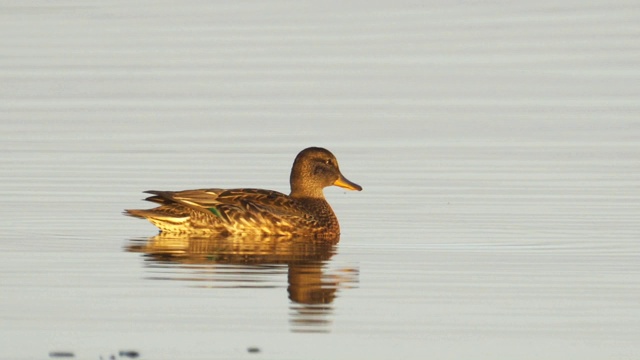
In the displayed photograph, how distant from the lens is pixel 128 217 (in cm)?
1741

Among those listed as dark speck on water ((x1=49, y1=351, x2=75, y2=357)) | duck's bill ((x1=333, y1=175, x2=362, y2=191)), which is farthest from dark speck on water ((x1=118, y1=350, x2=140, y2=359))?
duck's bill ((x1=333, y1=175, x2=362, y2=191))

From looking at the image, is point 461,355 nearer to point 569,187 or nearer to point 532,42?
point 569,187

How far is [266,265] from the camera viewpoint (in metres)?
14.3

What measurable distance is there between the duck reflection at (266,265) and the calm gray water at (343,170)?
51mm

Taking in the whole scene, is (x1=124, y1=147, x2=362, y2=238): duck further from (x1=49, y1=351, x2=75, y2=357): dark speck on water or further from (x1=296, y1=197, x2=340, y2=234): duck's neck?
(x1=49, y1=351, x2=75, y2=357): dark speck on water

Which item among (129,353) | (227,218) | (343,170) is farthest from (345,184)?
(129,353)

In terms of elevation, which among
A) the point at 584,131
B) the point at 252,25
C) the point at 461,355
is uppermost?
the point at 252,25

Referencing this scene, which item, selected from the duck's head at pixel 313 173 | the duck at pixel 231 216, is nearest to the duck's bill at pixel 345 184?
the duck's head at pixel 313 173

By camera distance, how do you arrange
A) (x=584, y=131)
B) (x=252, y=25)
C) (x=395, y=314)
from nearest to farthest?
(x=395, y=314) → (x=584, y=131) → (x=252, y=25)

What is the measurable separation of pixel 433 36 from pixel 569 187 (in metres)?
14.7

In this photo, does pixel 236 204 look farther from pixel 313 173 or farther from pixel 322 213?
pixel 313 173

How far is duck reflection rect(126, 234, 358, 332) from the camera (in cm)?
1230

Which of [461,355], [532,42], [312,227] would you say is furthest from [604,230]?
[532,42]

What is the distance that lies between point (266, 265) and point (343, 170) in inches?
249
